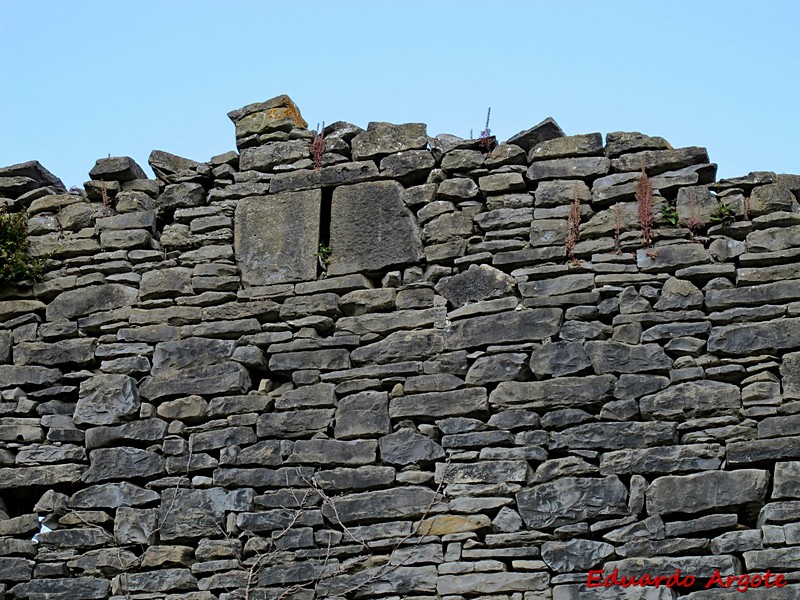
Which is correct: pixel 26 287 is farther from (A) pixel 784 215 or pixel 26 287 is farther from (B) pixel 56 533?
(A) pixel 784 215

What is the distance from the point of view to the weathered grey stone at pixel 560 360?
615cm

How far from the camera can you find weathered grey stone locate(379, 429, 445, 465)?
20.1 feet

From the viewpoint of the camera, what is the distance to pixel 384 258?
6.71 m

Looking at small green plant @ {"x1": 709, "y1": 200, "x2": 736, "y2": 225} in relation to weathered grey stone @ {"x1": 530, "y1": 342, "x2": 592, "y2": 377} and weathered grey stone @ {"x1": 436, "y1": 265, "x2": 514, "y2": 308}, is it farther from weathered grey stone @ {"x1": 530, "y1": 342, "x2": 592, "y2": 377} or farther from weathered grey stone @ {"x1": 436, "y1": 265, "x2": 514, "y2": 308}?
weathered grey stone @ {"x1": 436, "y1": 265, "x2": 514, "y2": 308}

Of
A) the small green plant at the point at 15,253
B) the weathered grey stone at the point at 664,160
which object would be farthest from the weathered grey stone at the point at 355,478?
the small green plant at the point at 15,253

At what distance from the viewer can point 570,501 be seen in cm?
585

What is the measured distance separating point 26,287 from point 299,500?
2192 millimetres

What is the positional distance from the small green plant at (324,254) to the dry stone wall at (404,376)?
0.01 m

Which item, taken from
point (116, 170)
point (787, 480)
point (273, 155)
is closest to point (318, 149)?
point (273, 155)

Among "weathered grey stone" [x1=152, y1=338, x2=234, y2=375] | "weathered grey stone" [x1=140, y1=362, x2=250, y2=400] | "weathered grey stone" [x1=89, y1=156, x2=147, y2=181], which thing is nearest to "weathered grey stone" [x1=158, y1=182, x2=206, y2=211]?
"weathered grey stone" [x1=89, y1=156, x2=147, y2=181]

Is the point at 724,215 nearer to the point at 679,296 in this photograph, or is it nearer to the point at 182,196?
the point at 679,296

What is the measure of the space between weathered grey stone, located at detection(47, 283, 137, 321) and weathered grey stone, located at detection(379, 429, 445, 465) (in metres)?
1.77

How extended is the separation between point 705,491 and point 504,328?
50.8 inches

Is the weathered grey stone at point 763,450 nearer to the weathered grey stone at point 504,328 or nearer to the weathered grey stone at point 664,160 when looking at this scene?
the weathered grey stone at point 504,328
